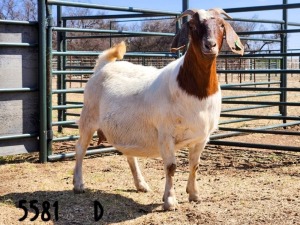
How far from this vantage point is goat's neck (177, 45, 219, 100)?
453 centimetres

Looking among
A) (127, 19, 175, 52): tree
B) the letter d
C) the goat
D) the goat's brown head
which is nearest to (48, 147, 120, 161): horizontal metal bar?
the goat

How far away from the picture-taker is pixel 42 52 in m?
6.88

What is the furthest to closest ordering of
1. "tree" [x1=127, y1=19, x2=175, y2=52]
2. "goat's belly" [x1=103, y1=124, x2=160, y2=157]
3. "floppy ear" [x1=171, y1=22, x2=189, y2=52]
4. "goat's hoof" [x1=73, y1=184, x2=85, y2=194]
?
"tree" [x1=127, y1=19, x2=175, y2=52] < "goat's hoof" [x1=73, y1=184, x2=85, y2=194] < "goat's belly" [x1=103, y1=124, x2=160, y2=157] < "floppy ear" [x1=171, y1=22, x2=189, y2=52]

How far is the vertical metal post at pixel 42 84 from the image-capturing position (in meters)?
6.87

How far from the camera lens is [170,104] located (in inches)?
183

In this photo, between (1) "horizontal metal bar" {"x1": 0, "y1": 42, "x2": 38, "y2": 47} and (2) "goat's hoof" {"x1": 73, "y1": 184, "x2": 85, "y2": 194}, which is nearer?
(2) "goat's hoof" {"x1": 73, "y1": 184, "x2": 85, "y2": 194}

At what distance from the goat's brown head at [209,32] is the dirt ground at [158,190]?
141cm

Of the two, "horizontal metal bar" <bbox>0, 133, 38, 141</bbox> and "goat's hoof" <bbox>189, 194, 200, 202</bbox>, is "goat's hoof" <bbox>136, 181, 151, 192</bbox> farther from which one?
"horizontal metal bar" <bbox>0, 133, 38, 141</bbox>

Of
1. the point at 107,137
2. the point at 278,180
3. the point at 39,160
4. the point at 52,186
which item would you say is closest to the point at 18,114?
the point at 39,160

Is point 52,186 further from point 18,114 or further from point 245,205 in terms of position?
point 245,205

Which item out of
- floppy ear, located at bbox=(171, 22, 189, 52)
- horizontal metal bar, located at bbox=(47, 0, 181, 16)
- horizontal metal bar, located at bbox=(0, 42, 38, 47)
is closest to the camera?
floppy ear, located at bbox=(171, 22, 189, 52)

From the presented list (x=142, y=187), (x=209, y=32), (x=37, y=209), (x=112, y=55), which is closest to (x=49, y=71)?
(x=112, y=55)

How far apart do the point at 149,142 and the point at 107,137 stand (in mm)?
616

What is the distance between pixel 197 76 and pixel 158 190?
1514 mm
